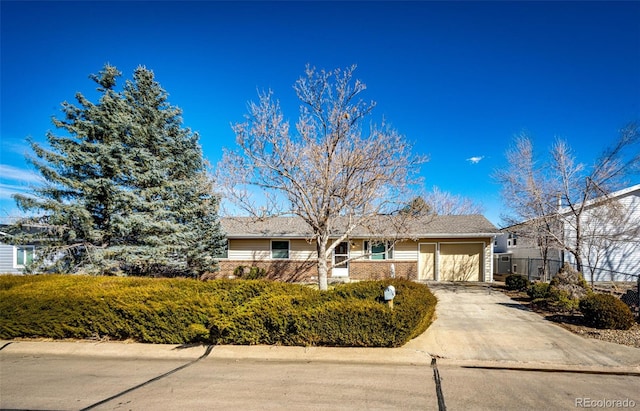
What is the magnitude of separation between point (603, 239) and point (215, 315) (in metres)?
16.6

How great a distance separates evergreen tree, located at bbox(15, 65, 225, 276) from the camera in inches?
432

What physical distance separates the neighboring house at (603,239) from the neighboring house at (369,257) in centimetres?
202

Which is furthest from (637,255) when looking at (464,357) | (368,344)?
(368,344)

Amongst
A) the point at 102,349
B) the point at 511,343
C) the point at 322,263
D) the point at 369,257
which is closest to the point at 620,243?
the point at 369,257

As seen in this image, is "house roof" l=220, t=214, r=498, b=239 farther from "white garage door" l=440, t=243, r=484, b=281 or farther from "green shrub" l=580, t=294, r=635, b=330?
"green shrub" l=580, t=294, r=635, b=330

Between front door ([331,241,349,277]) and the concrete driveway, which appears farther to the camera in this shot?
front door ([331,241,349,277])

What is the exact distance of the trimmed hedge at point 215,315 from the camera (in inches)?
223

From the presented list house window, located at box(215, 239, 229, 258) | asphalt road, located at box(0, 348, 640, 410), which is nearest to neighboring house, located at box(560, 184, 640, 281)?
asphalt road, located at box(0, 348, 640, 410)

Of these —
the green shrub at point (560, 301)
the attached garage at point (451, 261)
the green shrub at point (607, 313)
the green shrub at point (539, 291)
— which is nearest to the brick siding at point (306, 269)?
the attached garage at point (451, 261)

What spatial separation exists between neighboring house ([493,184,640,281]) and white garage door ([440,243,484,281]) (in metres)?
1.70

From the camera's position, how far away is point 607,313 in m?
6.89

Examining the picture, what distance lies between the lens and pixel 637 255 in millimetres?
15516

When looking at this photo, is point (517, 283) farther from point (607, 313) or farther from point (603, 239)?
point (607, 313)

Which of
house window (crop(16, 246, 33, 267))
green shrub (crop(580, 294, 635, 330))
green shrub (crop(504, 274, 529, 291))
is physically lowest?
green shrub (crop(504, 274, 529, 291))
